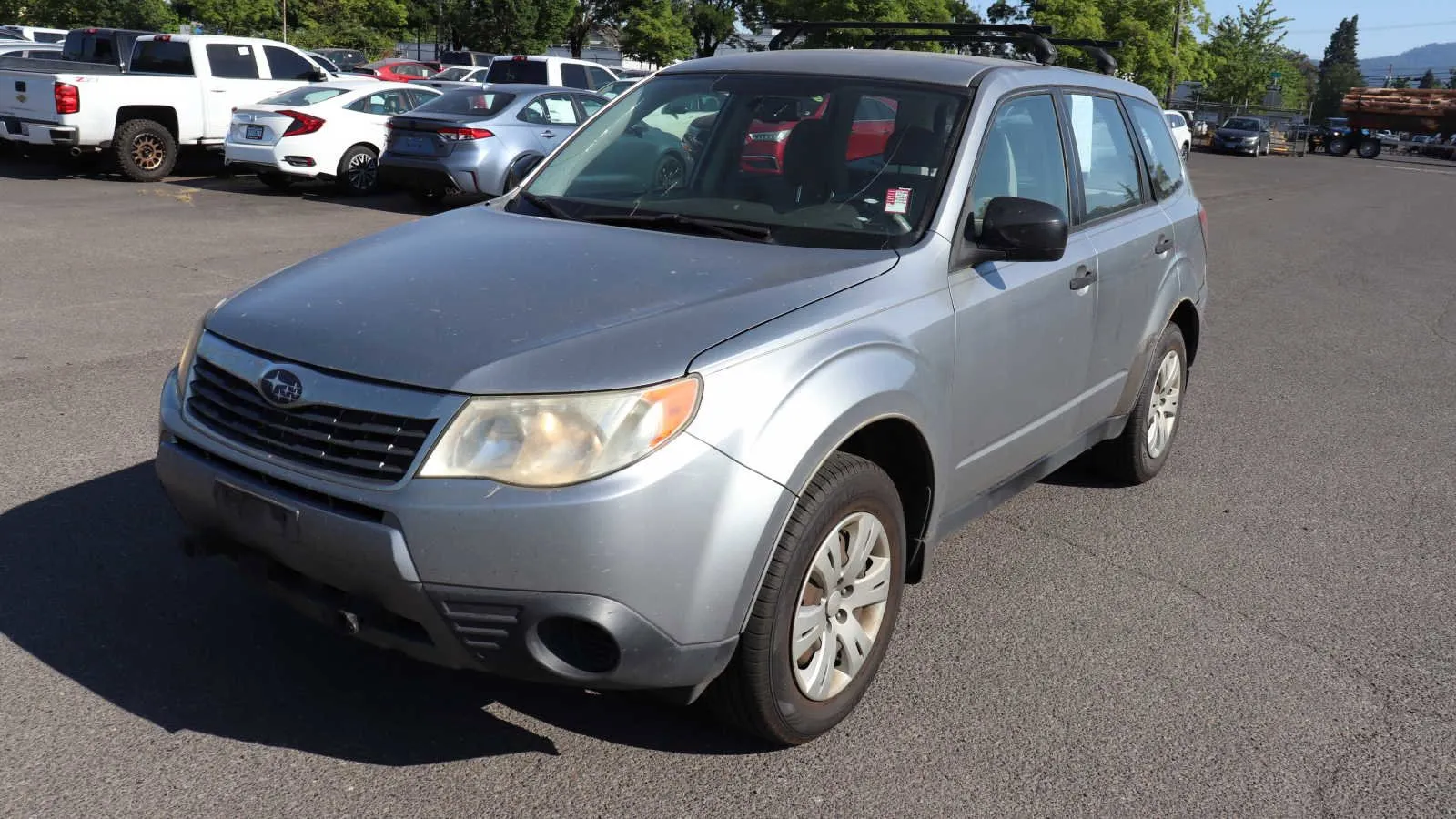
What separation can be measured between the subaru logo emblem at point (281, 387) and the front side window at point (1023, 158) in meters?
2.03

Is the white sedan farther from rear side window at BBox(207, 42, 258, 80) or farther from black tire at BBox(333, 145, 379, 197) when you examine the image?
rear side window at BBox(207, 42, 258, 80)

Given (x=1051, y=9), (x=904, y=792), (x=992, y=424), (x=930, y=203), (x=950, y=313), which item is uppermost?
(x=1051, y=9)

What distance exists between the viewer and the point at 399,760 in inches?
123

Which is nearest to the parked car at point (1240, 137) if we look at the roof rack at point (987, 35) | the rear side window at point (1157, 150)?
the rear side window at point (1157, 150)

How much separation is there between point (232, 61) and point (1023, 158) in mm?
15244

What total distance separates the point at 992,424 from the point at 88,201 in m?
13.2

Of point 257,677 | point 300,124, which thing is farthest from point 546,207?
point 300,124

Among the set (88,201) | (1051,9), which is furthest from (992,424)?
(1051,9)

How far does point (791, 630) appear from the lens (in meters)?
3.07

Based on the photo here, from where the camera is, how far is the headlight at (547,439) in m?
2.70

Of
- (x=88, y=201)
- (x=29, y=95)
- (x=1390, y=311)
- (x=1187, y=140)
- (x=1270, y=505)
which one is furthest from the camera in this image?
(x=1187, y=140)

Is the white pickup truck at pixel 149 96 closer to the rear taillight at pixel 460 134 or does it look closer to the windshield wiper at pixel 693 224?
the rear taillight at pixel 460 134

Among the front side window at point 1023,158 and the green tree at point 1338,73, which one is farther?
the green tree at point 1338,73

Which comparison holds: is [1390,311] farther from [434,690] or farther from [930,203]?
[434,690]
